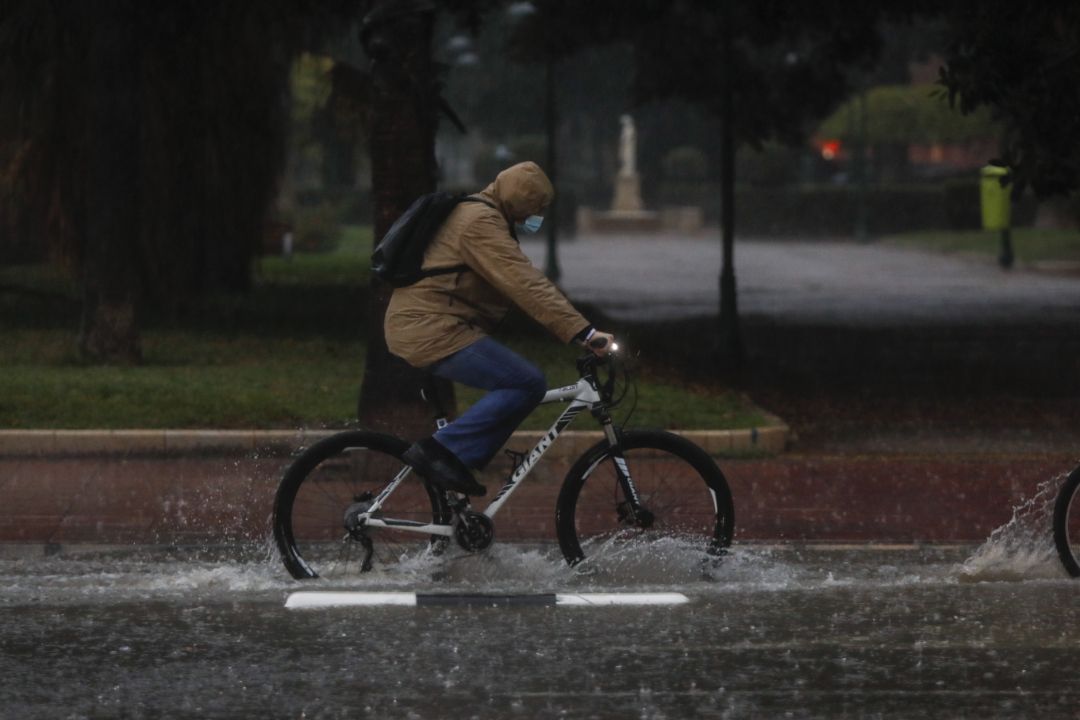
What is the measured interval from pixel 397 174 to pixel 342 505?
3848 mm

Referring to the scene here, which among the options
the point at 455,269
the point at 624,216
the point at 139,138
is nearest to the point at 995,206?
the point at 624,216

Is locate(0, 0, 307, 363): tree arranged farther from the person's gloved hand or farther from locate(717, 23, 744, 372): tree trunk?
the person's gloved hand


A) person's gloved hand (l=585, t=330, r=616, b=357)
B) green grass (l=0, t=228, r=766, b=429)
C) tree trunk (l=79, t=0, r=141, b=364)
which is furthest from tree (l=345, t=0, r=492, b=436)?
tree trunk (l=79, t=0, r=141, b=364)

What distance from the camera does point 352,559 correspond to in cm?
845

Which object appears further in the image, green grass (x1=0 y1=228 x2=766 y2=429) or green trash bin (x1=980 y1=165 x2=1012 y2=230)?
green trash bin (x1=980 y1=165 x2=1012 y2=230)

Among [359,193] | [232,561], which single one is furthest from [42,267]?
[359,193]

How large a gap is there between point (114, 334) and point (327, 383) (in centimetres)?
234

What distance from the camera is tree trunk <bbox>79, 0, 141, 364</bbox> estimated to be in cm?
1653

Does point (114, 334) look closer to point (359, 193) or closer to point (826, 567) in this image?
point (826, 567)

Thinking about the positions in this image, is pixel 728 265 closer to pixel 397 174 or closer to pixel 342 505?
pixel 397 174

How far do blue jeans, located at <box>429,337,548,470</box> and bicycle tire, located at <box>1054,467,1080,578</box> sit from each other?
2153 millimetres

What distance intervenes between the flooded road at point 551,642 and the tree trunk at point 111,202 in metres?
7.75

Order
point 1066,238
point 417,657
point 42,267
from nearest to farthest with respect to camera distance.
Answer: point 417,657 < point 42,267 < point 1066,238

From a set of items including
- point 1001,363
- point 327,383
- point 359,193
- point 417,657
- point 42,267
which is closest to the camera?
point 417,657
